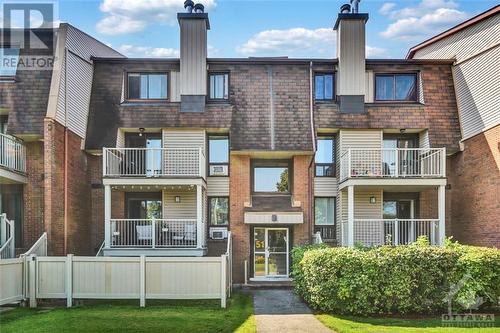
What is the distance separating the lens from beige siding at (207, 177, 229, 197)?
17.2 metres

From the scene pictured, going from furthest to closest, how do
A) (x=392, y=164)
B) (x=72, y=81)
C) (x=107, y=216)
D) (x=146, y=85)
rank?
(x=146, y=85) < (x=392, y=164) < (x=72, y=81) < (x=107, y=216)

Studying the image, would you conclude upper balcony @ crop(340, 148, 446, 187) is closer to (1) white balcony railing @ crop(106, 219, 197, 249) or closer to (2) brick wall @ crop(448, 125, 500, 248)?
(2) brick wall @ crop(448, 125, 500, 248)

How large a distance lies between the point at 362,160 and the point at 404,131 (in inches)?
91.9

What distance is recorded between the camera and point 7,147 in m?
14.8

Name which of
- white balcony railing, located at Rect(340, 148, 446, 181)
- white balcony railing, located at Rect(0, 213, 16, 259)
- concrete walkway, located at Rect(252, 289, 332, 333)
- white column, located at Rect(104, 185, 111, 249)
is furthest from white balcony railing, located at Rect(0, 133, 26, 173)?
white balcony railing, located at Rect(340, 148, 446, 181)

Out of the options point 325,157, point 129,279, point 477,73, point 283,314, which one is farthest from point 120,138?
point 477,73

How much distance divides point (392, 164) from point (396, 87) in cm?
333

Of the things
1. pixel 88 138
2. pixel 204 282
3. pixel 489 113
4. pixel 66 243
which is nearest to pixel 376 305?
pixel 204 282

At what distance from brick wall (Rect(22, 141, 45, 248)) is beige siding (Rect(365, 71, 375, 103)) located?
1264 cm

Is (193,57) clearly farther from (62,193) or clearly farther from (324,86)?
(62,193)

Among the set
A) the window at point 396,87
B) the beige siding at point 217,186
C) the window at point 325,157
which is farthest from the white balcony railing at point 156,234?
the window at point 396,87

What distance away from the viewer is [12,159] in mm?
15055

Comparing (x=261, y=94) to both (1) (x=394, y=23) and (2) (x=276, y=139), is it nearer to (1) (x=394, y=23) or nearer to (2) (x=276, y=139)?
(2) (x=276, y=139)

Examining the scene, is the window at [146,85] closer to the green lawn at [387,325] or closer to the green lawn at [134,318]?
the green lawn at [134,318]
